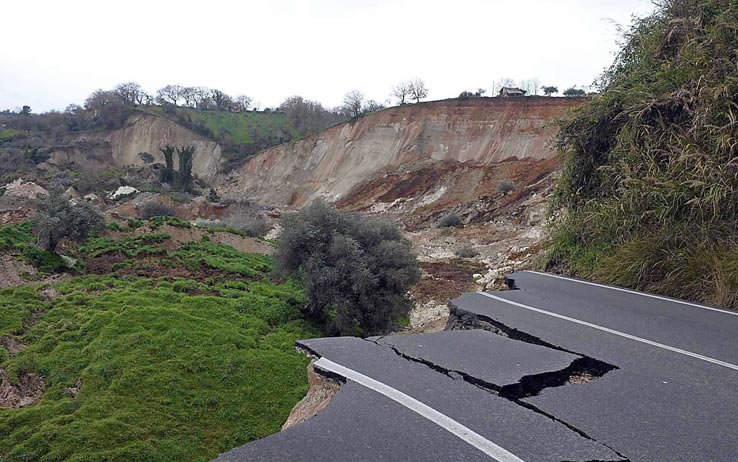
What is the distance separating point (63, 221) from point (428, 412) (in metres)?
16.5

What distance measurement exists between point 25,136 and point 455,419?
86.9 m

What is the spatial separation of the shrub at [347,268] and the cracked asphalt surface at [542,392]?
610 centimetres

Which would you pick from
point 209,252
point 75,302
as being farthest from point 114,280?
point 209,252

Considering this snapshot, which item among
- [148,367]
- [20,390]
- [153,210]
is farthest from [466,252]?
[153,210]

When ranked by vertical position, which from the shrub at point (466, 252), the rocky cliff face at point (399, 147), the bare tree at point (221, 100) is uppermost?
the bare tree at point (221, 100)

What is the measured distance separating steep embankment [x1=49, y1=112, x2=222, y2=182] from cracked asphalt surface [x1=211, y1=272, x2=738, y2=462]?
65.3 metres

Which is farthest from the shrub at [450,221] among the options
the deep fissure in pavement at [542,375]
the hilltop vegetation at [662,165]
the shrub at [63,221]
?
the deep fissure in pavement at [542,375]

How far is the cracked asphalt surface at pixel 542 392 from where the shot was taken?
9.64ft

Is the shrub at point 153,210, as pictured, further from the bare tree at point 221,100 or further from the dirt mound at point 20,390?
the bare tree at point 221,100

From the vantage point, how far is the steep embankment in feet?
223

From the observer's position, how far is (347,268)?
11945 mm

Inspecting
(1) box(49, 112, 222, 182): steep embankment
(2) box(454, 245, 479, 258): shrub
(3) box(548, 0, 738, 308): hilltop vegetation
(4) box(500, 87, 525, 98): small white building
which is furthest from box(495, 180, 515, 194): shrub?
(1) box(49, 112, 222, 182): steep embankment

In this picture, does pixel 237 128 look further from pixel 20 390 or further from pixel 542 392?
pixel 542 392

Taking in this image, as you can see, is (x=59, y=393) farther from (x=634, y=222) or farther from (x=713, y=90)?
(x=713, y=90)
